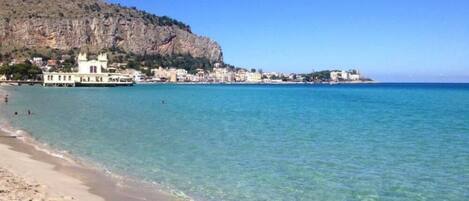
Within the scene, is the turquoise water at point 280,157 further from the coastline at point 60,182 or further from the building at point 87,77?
the building at point 87,77

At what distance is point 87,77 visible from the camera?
6186 inches

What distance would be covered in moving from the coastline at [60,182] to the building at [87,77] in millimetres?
136250

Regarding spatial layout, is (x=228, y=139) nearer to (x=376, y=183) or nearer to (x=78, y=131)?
(x=78, y=131)

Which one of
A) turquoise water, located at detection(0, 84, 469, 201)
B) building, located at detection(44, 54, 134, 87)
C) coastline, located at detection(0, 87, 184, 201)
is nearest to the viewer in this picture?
coastline, located at detection(0, 87, 184, 201)

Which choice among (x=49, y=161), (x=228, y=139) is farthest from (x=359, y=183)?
(x=228, y=139)

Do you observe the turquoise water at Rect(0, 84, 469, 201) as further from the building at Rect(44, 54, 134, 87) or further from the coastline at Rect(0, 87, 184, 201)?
the building at Rect(44, 54, 134, 87)

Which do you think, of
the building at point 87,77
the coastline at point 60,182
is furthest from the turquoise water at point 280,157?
the building at point 87,77

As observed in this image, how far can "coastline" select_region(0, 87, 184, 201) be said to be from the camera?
39.6 ft

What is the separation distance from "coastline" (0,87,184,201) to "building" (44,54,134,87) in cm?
13625

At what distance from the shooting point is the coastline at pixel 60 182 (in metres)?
12.1

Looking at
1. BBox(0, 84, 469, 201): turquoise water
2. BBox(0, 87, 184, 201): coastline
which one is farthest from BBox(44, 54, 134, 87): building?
BBox(0, 87, 184, 201): coastline

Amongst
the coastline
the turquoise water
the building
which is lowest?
the turquoise water

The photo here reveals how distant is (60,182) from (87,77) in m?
148

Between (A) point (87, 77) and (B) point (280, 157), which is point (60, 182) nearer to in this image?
(B) point (280, 157)
